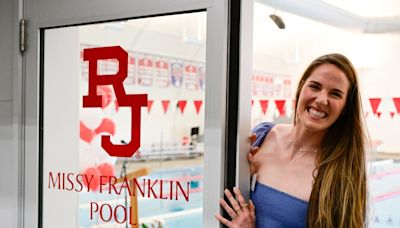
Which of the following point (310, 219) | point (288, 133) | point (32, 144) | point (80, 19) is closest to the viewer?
point (310, 219)

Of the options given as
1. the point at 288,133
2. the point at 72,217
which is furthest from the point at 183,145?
the point at 288,133

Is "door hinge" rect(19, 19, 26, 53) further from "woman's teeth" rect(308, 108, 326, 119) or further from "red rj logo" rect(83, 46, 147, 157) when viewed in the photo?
"woman's teeth" rect(308, 108, 326, 119)

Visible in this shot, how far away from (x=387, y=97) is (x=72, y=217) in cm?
157

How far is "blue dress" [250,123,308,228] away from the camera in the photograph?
62.0 inches

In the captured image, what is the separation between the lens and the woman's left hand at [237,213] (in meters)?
1.60

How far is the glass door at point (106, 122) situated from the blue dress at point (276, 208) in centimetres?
15

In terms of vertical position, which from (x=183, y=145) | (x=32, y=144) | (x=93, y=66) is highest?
(x=93, y=66)

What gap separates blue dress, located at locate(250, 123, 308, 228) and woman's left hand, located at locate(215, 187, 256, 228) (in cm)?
4

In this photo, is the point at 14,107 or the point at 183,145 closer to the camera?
the point at 14,107

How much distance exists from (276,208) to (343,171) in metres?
0.26

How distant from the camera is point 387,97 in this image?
2.03 meters

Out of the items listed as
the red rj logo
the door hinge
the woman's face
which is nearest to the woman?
the woman's face

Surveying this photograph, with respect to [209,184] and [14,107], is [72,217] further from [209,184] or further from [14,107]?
[209,184]

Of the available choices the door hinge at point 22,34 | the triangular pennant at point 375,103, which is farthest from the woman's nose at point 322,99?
the door hinge at point 22,34
